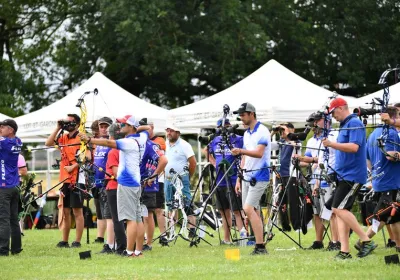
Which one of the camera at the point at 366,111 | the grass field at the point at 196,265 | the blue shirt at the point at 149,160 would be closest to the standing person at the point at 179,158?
the blue shirt at the point at 149,160

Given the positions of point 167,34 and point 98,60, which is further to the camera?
point 98,60

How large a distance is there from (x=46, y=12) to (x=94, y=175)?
19.8 meters

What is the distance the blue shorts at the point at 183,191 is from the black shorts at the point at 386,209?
4140mm

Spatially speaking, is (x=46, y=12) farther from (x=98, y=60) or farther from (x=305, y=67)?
(x=305, y=67)

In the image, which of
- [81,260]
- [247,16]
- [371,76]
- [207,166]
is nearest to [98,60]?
[247,16]

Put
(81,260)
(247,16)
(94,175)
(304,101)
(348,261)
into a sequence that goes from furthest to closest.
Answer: (247,16) → (304,101) → (94,175) → (81,260) → (348,261)

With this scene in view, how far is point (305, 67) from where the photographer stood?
1318 inches

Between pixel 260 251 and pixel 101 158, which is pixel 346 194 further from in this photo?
pixel 101 158

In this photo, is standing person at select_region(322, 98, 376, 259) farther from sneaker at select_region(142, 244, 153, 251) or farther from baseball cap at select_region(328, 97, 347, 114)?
sneaker at select_region(142, 244, 153, 251)

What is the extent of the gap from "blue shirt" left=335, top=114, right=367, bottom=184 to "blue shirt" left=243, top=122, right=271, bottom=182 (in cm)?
160

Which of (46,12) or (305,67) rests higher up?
(46,12)

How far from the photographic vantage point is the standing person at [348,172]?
39.6 feet

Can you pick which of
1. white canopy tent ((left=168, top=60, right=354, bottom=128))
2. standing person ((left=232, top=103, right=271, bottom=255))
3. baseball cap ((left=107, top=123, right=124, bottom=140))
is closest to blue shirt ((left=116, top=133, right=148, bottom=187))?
baseball cap ((left=107, top=123, right=124, bottom=140))

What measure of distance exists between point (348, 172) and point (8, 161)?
5093 mm
